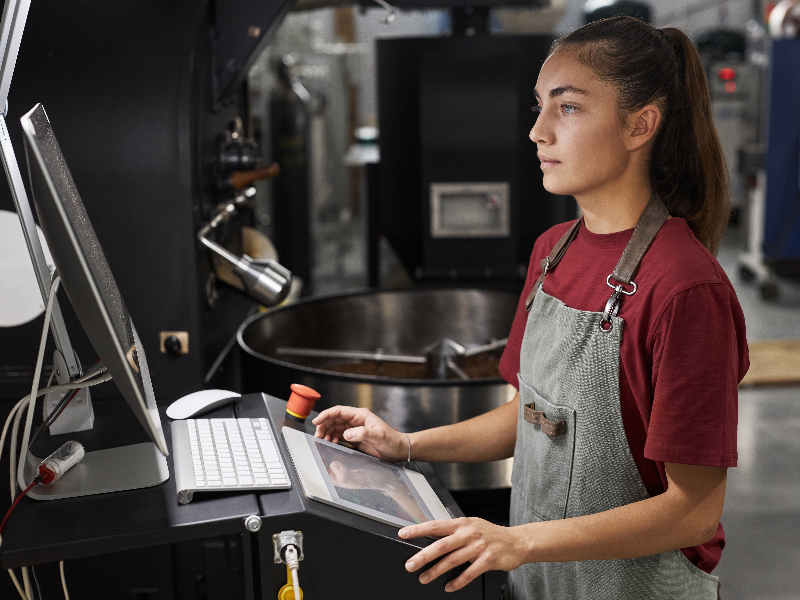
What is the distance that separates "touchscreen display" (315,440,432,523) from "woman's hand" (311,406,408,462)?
6cm

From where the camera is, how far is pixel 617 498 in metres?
→ 1.12

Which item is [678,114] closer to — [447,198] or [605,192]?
[605,192]

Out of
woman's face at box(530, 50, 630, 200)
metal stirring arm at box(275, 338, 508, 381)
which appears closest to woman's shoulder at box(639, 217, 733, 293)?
woman's face at box(530, 50, 630, 200)

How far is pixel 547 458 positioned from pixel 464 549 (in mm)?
292

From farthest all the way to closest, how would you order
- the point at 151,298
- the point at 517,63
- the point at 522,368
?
the point at 517,63 < the point at 151,298 < the point at 522,368

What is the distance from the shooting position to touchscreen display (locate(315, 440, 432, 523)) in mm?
967

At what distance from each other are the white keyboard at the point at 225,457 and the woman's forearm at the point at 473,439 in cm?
26

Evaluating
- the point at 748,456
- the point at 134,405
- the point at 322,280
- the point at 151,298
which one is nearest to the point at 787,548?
the point at 748,456

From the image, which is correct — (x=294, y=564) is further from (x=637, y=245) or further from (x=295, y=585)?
(x=637, y=245)

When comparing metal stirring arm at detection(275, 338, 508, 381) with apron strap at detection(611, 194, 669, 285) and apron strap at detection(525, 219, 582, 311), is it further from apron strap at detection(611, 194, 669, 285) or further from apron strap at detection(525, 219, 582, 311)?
apron strap at detection(611, 194, 669, 285)

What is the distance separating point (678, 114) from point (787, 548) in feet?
6.75

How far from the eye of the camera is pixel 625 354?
1072 millimetres

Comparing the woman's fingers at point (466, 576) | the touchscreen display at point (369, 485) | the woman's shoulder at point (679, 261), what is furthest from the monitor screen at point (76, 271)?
the woman's shoulder at point (679, 261)

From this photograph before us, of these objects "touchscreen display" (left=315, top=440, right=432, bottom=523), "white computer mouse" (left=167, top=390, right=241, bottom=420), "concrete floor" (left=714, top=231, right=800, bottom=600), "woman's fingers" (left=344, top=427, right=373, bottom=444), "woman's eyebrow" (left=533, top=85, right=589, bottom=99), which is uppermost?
"woman's eyebrow" (left=533, top=85, right=589, bottom=99)
